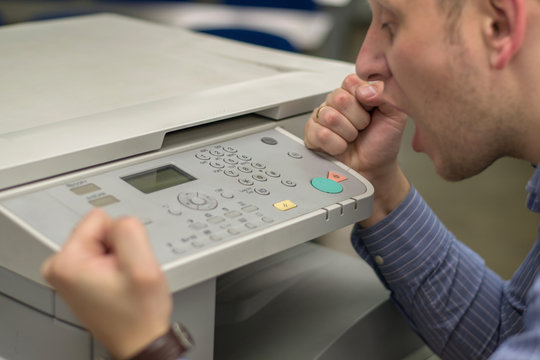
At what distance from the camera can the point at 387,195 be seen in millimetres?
900

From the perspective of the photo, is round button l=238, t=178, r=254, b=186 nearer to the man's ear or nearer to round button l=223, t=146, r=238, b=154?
round button l=223, t=146, r=238, b=154

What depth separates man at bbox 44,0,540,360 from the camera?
53 centimetres

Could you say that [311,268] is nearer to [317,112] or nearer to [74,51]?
[317,112]

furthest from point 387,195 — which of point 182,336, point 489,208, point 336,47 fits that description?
point 336,47

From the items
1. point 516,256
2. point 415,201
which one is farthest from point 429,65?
point 516,256

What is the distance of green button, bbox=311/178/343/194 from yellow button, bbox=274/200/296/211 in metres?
0.05

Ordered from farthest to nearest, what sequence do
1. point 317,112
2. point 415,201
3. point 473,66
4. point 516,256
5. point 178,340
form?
point 516,256 < point 415,201 < point 317,112 < point 473,66 < point 178,340

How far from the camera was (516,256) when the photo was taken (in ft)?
7.34

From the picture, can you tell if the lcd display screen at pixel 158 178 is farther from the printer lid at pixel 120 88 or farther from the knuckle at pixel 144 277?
the knuckle at pixel 144 277

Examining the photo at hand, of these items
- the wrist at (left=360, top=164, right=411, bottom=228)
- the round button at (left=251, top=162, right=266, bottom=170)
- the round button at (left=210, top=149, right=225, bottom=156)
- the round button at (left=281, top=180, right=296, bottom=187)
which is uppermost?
the round button at (left=251, top=162, right=266, bottom=170)

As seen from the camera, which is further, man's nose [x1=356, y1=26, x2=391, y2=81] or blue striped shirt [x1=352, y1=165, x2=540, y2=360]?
blue striped shirt [x1=352, y1=165, x2=540, y2=360]

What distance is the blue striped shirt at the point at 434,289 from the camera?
89cm

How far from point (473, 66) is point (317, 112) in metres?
0.23

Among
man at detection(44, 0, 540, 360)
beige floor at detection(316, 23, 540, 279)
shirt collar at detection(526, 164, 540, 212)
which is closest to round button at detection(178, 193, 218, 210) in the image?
man at detection(44, 0, 540, 360)
